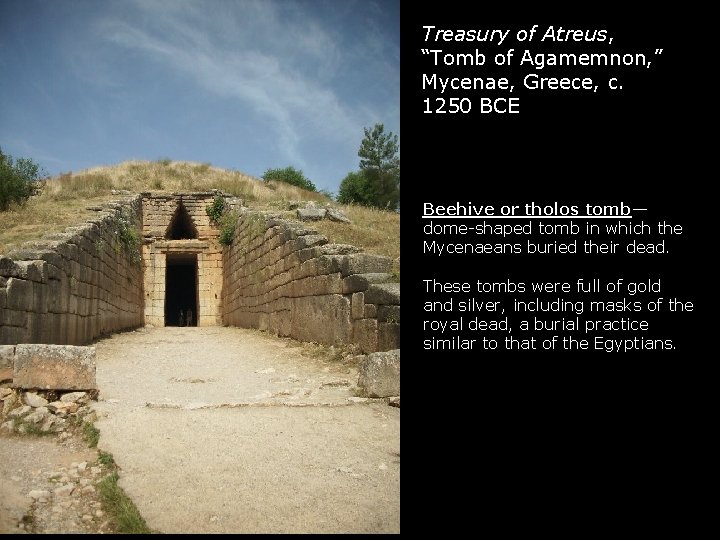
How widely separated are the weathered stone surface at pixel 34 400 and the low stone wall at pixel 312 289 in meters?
3.56

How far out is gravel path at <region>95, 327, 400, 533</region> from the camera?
8.23ft

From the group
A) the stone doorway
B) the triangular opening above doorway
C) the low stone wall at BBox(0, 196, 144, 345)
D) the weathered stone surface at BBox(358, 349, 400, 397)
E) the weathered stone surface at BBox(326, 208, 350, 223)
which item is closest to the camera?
the weathered stone surface at BBox(358, 349, 400, 397)

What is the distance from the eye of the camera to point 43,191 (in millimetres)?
15492

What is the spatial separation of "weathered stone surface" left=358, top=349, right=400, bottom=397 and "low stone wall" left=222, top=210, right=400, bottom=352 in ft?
4.08

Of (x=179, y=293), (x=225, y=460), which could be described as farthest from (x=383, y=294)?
(x=179, y=293)

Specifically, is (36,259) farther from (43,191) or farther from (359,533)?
(43,191)

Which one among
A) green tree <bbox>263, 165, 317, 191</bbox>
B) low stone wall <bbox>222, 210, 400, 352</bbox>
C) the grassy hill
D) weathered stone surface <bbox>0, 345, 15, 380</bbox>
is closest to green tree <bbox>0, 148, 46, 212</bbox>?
the grassy hill

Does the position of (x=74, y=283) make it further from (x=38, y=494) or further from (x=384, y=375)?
(x=38, y=494)

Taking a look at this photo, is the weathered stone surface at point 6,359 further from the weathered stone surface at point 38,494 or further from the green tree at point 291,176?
the green tree at point 291,176

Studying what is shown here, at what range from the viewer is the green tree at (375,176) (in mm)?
35406

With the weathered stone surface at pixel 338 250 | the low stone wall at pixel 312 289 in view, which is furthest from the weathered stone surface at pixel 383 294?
the weathered stone surface at pixel 338 250

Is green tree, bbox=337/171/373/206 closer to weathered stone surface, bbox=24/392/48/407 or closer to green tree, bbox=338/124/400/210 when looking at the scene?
green tree, bbox=338/124/400/210

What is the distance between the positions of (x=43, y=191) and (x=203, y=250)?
529 centimetres

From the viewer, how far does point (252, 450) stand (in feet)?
10.9
